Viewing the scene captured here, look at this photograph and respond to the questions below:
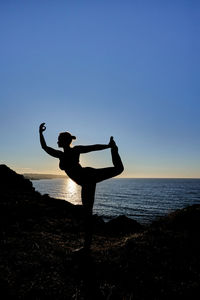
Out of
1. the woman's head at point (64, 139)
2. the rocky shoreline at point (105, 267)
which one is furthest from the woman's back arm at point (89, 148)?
the rocky shoreline at point (105, 267)

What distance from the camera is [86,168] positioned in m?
5.66

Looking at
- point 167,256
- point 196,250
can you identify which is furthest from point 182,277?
point 196,250

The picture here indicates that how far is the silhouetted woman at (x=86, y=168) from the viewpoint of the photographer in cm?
541

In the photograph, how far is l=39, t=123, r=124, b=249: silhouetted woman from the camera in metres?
5.41

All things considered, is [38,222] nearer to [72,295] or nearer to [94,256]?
[94,256]

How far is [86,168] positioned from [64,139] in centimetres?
102

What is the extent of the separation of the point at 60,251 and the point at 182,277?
3.71m

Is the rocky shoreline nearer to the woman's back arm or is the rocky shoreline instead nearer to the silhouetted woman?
the silhouetted woman

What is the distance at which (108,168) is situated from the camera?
217 inches

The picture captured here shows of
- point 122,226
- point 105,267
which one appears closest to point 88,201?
point 105,267

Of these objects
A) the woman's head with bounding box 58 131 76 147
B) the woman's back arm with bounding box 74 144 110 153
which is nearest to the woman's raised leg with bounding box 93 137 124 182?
the woman's back arm with bounding box 74 144 110 153

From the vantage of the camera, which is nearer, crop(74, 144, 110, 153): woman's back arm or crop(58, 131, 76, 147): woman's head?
crop(74, 144, 110, 153): woman's back arm

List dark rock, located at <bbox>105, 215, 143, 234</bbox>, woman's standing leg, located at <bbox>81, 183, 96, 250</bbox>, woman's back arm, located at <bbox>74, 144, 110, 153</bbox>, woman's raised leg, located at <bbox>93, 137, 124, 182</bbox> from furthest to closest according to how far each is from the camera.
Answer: dark rock, located at <bbox>105, 215, 143, 234</bbox> → woman's standing leg, located at <bbox>81, 183, 96, 250</bbox> → woman's raised leg, located at <bbox>93, 137, 124, 182</bbox> → woman's back arm, located at <bbox>74, 144, 110, 153</bbox>

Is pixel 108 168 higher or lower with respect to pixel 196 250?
higher
